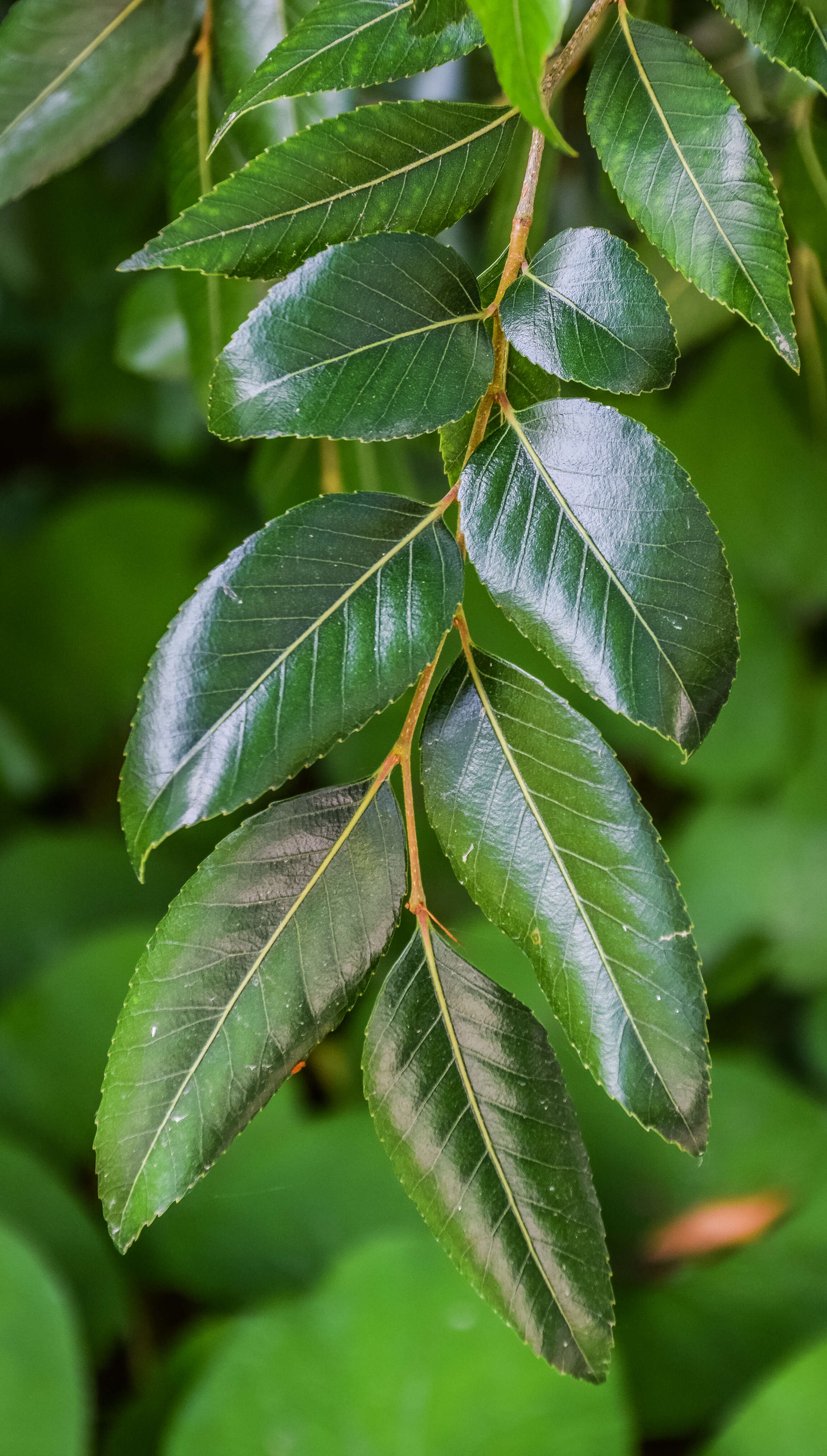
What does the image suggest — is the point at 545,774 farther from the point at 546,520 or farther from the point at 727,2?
the point at 727,2

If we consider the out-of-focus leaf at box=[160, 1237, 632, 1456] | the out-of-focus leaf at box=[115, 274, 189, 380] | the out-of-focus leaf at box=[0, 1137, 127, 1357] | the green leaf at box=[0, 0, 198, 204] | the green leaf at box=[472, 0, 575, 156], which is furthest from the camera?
the out-of-focus leaf at box=[0, 1137, 127, 1357]

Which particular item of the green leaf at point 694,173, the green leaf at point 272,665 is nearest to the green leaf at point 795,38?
the green leaf at point 694,173

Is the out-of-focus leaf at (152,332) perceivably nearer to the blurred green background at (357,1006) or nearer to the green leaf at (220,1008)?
the blurred green background at (357,1006)

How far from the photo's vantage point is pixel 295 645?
19 cm

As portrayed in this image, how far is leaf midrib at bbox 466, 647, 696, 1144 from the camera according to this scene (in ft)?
Result: 0.63

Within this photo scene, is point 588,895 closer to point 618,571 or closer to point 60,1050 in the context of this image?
point 618,571

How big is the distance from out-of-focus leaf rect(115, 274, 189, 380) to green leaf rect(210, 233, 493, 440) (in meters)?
0.27

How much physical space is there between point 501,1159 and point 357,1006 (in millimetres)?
593

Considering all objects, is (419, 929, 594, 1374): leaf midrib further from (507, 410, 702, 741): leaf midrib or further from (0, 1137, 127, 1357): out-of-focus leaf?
(0, 1137, 127, 1357): out-of-focus leaf

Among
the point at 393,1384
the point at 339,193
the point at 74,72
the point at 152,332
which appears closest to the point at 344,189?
the point at 339,193

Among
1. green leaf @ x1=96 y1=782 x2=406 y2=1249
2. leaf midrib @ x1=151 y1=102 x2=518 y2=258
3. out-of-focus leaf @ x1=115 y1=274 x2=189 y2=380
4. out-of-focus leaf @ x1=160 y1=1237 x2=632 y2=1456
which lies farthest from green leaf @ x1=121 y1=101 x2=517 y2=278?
out-of-focus leaf @ x1=160 y1=1237 x2=632 y2=1456

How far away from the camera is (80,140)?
298 millimetres

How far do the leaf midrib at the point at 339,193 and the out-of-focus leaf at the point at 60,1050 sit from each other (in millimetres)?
637

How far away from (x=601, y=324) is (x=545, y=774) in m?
0.08
